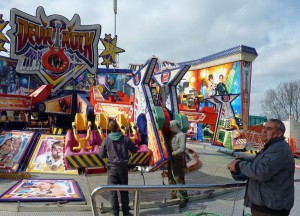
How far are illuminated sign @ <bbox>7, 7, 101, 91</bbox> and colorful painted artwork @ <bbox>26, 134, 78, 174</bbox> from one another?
5.24 meters

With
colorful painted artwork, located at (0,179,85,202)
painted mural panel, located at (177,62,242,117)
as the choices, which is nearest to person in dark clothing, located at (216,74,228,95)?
painted mural panel, located at (177,62,242,117)

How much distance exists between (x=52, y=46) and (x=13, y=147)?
6480 millimetres

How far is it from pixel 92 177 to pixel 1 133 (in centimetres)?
289

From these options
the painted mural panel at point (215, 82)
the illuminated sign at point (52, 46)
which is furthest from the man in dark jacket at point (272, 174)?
the painted mural panel at point (215, 82)

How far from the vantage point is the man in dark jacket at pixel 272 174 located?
252cm

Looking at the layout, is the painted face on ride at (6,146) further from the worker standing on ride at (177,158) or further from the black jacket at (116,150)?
the worker standing on ride at (177,158)

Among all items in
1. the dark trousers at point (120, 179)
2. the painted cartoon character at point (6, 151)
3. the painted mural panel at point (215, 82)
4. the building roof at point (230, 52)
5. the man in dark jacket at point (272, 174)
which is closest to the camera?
the man in dark jacket at point (272, 174)

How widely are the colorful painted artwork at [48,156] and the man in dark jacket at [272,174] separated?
582 centimetres

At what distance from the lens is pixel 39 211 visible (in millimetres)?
4949

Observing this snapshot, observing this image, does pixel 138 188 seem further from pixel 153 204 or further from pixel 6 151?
pixel 6 151

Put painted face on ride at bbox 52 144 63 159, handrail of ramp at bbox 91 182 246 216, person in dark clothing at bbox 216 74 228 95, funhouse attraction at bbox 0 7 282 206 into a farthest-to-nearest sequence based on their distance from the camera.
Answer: person in dark clothing at bbox 216 74 228 95
painted face on ride at bbox 52 144 63 159
funhouse attraction at bbox 0 7 282 206
handrail of ramp at bbox 91 182 246 216

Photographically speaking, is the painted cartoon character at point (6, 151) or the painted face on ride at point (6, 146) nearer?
the painted cartoon character at point (6, 151)

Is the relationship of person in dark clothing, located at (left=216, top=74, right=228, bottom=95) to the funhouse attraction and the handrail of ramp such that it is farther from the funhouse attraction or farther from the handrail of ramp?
the handrail of ramp

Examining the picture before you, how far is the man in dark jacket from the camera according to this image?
2518 millimetres
